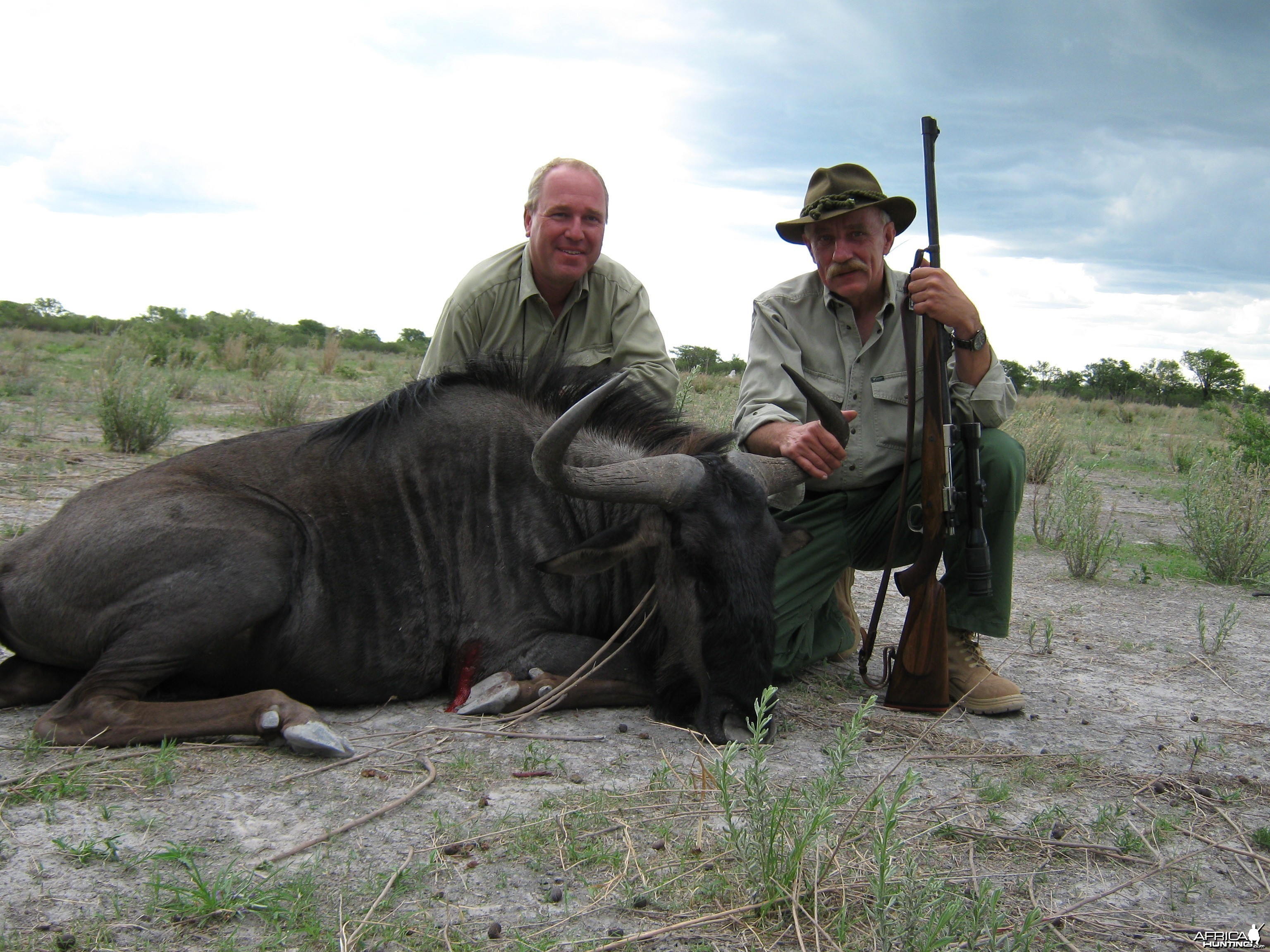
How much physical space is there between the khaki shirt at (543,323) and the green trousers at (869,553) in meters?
1.27

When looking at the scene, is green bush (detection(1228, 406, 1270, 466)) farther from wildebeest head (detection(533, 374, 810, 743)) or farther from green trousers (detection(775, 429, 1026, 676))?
wildebeest head (detection(533, 374, 810, 743))

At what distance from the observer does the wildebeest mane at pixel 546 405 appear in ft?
14.0

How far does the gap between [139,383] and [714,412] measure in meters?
6.57

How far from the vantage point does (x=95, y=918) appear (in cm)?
218

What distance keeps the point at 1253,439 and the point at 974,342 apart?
26.1 ft

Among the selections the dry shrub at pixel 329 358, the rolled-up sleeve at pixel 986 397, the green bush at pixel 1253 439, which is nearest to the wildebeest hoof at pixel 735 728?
the rolled-up sleeve at pixel 986 397

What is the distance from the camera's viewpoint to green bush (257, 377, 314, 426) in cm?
1135

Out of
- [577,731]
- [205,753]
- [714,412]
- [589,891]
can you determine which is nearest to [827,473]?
[577,731]

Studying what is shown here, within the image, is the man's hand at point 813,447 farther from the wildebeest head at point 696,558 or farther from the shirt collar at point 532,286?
the shirt collar at point 532,286

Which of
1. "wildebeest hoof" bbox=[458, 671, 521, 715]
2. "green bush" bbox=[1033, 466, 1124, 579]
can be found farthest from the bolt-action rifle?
"green bush" bbox=[1033, 466, 1124, 579]

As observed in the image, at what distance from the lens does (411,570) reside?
409 centimetres

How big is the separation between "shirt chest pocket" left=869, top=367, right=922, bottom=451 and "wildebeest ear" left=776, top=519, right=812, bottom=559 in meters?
0.85

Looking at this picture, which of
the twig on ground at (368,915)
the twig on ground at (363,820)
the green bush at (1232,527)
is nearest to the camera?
the twig on ground at (368,915)

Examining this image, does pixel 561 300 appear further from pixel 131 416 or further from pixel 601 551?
pixel 131 416
